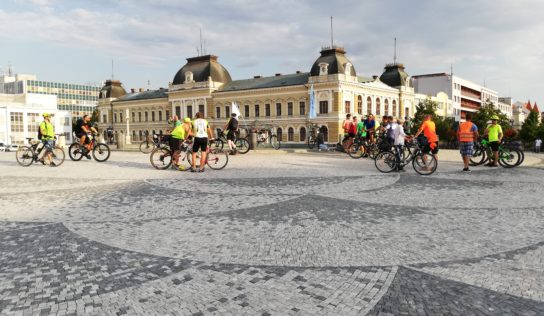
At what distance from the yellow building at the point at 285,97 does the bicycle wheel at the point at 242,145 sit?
34.7 m

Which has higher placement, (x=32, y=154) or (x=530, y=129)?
(x=530, y=129)

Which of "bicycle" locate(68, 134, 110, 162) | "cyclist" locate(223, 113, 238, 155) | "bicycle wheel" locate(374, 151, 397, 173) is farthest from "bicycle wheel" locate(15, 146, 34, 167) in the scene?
"bicycle wheel" locate(374, 151, 397, 173)

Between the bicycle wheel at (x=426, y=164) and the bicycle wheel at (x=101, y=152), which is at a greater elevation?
the bicycle wheel at (x=101, y=152)

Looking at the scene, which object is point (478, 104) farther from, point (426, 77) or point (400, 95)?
point (400, 95)

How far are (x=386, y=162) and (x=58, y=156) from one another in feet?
40.1

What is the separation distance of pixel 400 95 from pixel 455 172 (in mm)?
59730

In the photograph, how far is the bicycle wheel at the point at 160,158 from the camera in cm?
1405

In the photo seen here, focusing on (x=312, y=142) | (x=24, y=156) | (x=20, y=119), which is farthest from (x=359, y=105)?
(x=20, y=119)

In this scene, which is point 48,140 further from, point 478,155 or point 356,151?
point 478,155

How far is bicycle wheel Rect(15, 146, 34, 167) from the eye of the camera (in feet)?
51.5

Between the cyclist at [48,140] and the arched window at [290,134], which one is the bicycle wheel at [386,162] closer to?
the cyclist at [48,140]

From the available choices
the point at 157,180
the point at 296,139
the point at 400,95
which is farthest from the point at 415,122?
the point at 157,180

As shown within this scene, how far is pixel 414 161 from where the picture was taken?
12.7 meters

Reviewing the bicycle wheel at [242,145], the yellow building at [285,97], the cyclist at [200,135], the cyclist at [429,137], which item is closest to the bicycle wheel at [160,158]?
the cyclist at [200,135]
